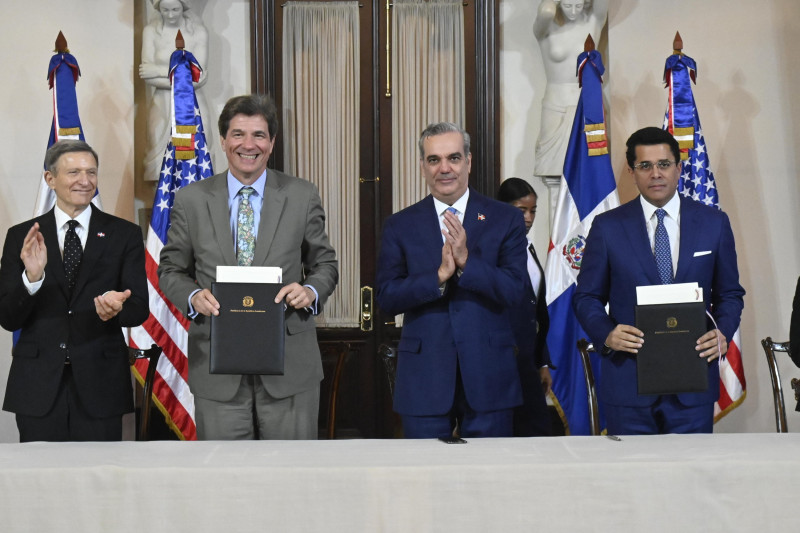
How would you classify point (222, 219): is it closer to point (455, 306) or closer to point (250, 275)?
point (250, 275)

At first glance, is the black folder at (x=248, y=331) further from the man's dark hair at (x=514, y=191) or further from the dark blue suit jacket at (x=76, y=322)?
the man's dark hair at (x=514, y=191)

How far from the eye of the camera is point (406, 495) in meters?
1.95

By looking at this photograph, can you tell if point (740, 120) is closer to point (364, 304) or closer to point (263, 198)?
point (364, 304)

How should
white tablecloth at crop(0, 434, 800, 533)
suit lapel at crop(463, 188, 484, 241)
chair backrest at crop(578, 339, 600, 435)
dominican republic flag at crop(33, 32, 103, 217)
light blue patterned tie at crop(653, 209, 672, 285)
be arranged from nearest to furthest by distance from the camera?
white tablecloth at crop(0, 434, 800, 533)
light blue patterned tie at crop(653, 209, 672, 285)
suit lapel at crop(463, 188, 484, 241)
chair backrest at crop(578, 339, 600, 435)
dominican republic flag at crop(33, 32, 103, 217)

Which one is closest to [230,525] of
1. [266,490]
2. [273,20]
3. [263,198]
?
[266,490]

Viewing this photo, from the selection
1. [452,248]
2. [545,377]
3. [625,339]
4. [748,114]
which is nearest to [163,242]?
[545,377]

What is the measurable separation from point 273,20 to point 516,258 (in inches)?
123

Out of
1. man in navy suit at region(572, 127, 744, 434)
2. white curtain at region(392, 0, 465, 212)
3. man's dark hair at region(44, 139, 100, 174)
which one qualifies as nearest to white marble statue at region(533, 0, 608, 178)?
white curtain at region(392, 0, 465, 212)

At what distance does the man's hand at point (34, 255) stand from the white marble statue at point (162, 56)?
2.50 meters

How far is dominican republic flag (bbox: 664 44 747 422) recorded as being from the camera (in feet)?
15.5

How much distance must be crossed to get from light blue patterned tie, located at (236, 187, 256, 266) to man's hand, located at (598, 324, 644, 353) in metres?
1.18

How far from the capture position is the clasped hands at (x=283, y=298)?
2682 mm

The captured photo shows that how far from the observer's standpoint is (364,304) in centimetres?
560

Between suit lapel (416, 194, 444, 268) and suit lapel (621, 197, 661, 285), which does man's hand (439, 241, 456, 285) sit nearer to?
suit lapel (416, 194, 444, 268)
